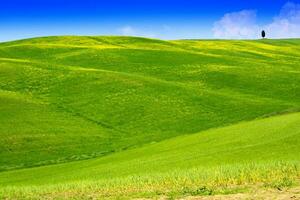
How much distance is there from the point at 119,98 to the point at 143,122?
7.31m

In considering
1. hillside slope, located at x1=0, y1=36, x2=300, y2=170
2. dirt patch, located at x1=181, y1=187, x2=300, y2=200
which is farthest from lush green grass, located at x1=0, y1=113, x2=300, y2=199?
hillside slope, located at x1=0, y1=36, x2=300, y2=170

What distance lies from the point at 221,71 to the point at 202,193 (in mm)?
47079

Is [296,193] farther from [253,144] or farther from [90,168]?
[90,168]

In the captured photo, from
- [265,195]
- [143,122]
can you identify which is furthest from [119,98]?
[265,195]

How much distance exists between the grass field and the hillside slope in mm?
89

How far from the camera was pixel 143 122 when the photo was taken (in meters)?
42.7

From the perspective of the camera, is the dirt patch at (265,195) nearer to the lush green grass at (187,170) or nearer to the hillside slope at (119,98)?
the lush green grass at (187,170)

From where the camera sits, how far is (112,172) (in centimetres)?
2327

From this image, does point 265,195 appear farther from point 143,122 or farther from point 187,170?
point 143,122

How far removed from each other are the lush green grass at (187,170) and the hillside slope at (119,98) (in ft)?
24.0

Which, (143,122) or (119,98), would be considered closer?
(143,122)

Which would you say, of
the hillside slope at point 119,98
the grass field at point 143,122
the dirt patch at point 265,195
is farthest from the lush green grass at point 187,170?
the hillside slope at point 119,98

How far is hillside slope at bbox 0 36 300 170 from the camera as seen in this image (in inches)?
1489

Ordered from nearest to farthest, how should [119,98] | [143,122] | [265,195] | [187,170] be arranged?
[265,195] → [187,170] → [143,122] → [119,98]
